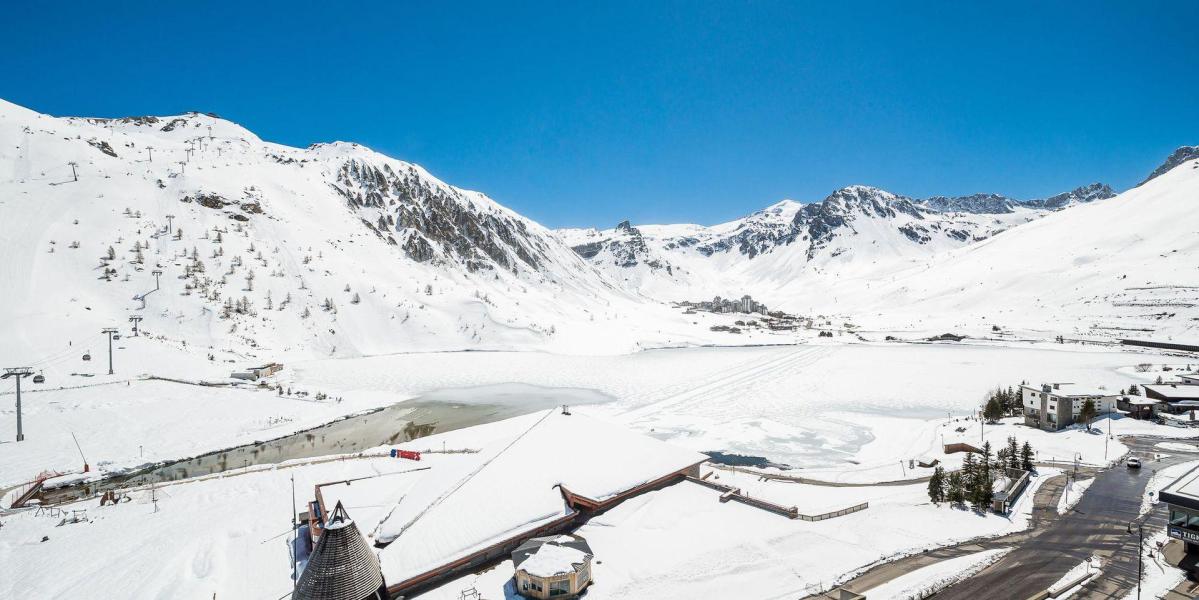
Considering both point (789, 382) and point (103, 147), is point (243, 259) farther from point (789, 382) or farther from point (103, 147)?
point (789, 382)

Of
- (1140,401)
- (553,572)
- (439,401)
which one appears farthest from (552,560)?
(1140,401)

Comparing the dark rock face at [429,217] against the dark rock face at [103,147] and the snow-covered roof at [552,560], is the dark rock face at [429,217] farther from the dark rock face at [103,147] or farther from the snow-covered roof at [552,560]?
the snow-covered roof at [552,560]

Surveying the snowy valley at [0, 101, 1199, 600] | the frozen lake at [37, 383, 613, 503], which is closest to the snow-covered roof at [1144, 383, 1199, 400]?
the snowy valley at [0, 101, 1199, 600]

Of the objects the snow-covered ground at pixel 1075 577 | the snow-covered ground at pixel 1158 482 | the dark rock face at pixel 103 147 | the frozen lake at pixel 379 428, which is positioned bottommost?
the snow-covered ground at pixel 1158 482

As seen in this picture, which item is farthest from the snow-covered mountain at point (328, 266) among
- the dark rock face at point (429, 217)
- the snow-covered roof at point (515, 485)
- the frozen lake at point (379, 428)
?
the snow-covered roof at point (515, 485)

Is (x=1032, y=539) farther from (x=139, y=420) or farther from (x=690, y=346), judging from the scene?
(x=690, y=346)
